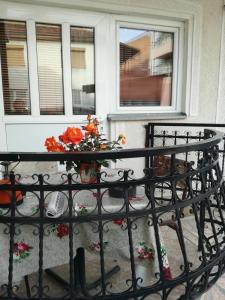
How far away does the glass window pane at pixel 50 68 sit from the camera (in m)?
2.71

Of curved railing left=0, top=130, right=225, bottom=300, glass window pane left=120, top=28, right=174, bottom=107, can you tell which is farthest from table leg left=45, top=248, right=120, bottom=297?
glass window pane left=120, top=28, right=174, bottom=107

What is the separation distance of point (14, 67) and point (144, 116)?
4.92 feet

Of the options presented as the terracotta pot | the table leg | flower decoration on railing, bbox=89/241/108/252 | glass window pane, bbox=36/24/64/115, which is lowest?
the table leg

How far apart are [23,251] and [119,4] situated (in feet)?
8.42

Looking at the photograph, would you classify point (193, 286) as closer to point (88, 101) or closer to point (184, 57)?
point (88, 101)

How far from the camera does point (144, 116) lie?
311 centimetres

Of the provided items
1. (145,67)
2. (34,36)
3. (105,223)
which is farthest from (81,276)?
(145,67)

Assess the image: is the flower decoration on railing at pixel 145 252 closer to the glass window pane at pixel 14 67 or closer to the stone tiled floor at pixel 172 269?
the stone tiled floor at pixel 172 269

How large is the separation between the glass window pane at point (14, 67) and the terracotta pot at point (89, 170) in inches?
60.7

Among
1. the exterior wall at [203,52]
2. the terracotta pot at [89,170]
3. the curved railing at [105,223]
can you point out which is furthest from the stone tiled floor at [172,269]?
the exterior wall at [203,52]

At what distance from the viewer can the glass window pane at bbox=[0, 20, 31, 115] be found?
2.61 m

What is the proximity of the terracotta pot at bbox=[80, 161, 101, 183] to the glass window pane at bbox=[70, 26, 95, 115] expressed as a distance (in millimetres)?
1530

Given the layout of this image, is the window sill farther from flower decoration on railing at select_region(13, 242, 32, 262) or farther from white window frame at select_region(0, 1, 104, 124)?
flower decoration on railing at select_region(13, 242, 32, 262)

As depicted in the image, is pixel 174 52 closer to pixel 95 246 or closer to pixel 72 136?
pixel 72 136
